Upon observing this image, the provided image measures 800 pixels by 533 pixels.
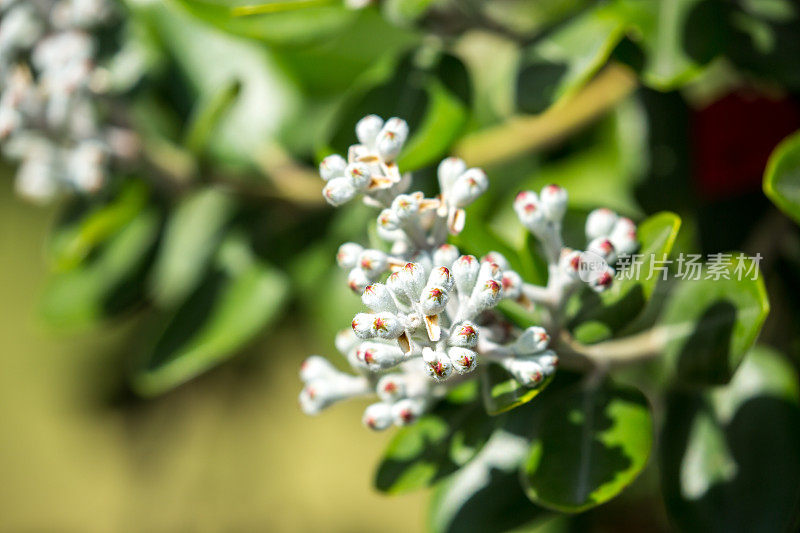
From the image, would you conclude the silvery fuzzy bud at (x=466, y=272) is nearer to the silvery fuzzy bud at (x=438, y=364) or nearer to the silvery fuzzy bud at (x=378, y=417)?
the silvery fuzzy bud at (x=438, y=364)

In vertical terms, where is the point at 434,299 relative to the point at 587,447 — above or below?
above

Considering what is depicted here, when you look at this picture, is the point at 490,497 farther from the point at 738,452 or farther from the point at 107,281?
the point at 107,281

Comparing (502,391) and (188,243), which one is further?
(188,243)

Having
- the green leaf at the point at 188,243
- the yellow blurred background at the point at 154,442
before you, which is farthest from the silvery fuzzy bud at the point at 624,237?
the yellow blurred background at the point at 154,442

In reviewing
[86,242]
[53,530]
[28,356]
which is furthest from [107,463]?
[86,242]

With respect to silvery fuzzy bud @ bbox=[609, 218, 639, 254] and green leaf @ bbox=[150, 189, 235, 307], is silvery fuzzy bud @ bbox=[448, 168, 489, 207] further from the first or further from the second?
green leaf @ bbox=[150, 189, 235, 307]

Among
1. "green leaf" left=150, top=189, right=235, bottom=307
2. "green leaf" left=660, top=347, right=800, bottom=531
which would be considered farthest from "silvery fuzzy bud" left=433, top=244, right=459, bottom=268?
"green leaf" left=150, top=189, right=235, bottom=307

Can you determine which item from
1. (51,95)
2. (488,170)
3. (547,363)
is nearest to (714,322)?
(547,363)
